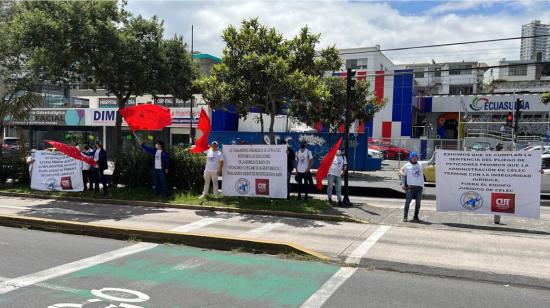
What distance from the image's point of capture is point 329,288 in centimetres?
591

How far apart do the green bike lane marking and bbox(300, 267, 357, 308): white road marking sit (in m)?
0.08

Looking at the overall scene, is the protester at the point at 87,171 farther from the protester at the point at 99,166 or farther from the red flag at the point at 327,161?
the red flag at the point at 327,161

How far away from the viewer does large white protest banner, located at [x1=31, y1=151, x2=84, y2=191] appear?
14.6 meters

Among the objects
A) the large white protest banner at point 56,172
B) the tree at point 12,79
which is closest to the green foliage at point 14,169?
the tree at point 12,79

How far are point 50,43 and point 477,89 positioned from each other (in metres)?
61.6

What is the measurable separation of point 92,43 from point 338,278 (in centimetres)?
1104

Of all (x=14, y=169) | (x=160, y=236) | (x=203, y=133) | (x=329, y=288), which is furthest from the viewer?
(x=14, y=169)

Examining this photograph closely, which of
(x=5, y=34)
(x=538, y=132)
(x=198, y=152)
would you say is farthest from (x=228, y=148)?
(x=538, y=132)

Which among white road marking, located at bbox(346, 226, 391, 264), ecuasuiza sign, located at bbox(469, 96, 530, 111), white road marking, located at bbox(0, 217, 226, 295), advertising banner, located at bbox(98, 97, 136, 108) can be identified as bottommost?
white road marking, located at bbox(0, 217, 226, 295)

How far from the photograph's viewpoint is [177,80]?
17312mm

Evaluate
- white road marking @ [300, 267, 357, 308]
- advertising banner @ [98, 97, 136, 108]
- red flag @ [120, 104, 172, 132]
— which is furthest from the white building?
white road marking @ [300, 267, 357, 308]

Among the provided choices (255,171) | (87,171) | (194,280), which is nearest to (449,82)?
(255,171)

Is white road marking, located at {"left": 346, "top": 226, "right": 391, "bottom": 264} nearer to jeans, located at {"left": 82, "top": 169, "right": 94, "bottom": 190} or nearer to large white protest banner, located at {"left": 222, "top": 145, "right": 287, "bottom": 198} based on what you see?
large white protest banner, located at {"left": 222, "top": 145, "right": 287, "bottom": 198}

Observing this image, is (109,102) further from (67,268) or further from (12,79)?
(67,268)
